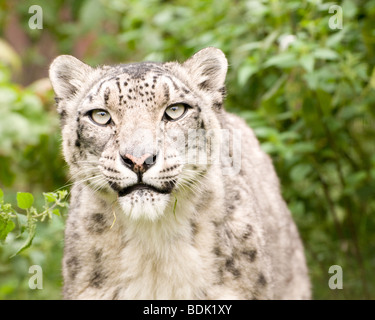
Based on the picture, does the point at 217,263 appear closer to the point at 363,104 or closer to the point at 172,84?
the point at 172,84

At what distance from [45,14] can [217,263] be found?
6.75 m

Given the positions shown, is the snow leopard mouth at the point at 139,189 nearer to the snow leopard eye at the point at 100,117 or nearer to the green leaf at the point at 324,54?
the snow leopard eye at the point at 100,117

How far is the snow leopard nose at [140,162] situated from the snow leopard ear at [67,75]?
1384mm

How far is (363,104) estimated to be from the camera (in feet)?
24.7

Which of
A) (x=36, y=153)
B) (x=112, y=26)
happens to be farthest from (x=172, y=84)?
(x=112, y=26)

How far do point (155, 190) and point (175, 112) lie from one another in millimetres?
737

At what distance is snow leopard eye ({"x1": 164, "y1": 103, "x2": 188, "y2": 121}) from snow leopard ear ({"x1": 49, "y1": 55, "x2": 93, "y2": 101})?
105cm

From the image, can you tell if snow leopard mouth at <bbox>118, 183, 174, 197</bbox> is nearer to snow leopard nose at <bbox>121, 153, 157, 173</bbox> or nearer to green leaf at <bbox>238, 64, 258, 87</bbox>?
snow leopard nose at <bbox>121, 153, 157, 173</bbox>

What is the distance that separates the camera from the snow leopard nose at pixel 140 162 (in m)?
4.41

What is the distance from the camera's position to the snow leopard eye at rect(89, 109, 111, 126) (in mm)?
4904

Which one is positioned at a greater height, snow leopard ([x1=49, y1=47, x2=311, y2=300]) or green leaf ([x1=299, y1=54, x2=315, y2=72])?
green leaf ([x1=299, y1=54, x2=315, y2=72])

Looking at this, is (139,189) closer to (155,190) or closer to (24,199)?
(155,190)

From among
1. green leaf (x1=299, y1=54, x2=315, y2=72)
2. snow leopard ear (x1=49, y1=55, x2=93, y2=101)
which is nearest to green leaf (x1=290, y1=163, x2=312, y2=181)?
green leaf (x1=299, y1=54, x2=315, y2=72)

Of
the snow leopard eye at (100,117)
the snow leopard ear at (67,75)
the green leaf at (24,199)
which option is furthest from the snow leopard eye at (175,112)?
the green leaf at (24,199)
